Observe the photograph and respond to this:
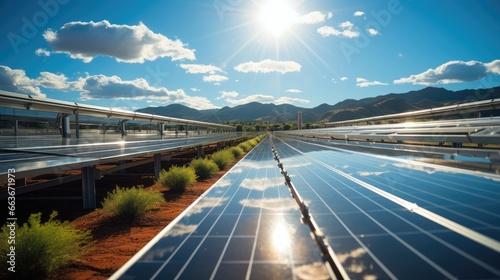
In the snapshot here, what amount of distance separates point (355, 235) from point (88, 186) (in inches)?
326

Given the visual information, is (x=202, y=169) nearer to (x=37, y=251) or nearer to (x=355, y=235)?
(x=37, y=251)

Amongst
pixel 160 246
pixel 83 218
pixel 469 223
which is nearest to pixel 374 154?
pixel 469 223

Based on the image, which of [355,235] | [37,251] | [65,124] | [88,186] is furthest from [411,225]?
[65,124]

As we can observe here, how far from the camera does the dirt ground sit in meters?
4.84

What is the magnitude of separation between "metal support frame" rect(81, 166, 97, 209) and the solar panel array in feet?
14.1

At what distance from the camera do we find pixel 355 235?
3719 mm

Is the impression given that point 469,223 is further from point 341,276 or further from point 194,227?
point 194,227

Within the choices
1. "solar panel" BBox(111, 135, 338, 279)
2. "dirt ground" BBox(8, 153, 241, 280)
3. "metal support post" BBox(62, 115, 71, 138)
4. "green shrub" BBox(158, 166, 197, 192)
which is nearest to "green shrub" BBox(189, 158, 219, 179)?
"dirt ground" BBox(8, 153, 241, 280)

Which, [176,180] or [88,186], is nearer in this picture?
[88,186]

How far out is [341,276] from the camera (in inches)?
110

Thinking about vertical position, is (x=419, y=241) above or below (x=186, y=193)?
above

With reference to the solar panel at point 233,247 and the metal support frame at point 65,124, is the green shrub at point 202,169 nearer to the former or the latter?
the solar panel at point 233,247

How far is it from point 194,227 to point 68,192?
1019cm

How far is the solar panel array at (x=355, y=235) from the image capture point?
293cm
